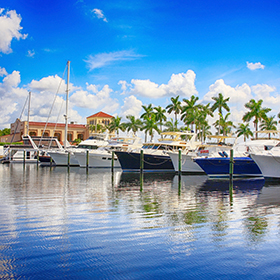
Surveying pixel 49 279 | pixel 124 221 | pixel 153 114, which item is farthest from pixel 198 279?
pixel 153 114

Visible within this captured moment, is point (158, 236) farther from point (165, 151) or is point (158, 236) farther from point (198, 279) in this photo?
point (165, 151)

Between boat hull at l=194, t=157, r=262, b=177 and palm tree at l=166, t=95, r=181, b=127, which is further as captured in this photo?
palm tree at l=166, t=95, r=181, b=127

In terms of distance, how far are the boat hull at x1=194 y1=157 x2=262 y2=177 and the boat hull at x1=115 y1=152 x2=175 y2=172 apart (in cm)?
732

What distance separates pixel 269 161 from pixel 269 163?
0.19 meters

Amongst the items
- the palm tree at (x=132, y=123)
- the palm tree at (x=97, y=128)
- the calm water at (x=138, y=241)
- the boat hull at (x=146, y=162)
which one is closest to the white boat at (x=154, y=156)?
the boat hull at (x=146, y=162)

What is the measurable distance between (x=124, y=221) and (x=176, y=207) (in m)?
3.24

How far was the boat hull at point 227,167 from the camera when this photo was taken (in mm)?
26188

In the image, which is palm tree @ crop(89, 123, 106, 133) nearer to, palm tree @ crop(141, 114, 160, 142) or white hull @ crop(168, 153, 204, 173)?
palm tree @ crop(141, 114, 160, 142)

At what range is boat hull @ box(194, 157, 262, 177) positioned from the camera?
85.9 ft

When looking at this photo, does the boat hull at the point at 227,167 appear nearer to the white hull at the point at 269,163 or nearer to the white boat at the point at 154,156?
the white hull at the point at 269,163

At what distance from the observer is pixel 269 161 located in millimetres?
22609

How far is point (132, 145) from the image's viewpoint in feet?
127

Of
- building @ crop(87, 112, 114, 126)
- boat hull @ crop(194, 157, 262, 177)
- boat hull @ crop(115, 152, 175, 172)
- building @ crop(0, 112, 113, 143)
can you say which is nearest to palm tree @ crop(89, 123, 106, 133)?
building @ crop(0, 112, 113, 143)

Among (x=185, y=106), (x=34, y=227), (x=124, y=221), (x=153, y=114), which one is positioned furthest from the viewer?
(x=153, y=114)
